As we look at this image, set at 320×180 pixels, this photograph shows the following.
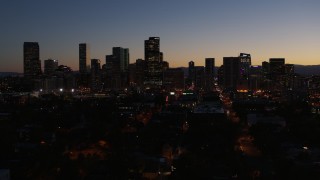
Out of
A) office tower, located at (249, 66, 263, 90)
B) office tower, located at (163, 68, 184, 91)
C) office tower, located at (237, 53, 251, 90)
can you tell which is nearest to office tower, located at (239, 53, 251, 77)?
office tower, located at (237, 53, 251, 90)

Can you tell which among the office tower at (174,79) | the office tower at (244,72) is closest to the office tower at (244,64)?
the office tower at (244,72)

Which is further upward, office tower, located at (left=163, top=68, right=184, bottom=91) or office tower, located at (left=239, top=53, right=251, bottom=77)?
office tower, located at (left=239, top=53, right=251, bottom=77)

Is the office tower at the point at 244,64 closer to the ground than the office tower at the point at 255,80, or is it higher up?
higher up

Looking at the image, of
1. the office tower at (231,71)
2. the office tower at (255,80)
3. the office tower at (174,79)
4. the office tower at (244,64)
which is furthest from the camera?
the office tower at (244,64)

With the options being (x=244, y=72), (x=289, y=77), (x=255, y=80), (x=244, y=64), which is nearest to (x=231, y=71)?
(x=244, y=72)

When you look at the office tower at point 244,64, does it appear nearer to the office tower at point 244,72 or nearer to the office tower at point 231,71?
the office tower at point 244,72

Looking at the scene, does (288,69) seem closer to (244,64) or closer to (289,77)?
(289,77)

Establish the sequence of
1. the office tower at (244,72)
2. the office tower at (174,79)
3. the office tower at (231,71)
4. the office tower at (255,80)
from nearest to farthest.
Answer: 1. the office tower at (255,80)
2. the office tower at (244,72)
3. the office tower at (174,79)
4. the office tower at (231,71)

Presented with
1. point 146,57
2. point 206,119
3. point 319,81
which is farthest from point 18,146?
point 319,81

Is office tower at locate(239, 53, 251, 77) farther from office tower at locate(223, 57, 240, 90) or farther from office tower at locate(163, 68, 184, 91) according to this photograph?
office tower at locate(163, 68, 184, 91)
